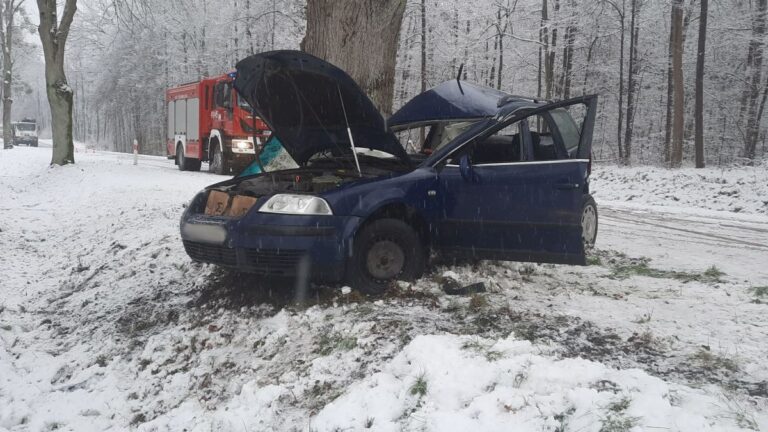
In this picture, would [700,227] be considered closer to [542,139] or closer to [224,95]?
[542,139]

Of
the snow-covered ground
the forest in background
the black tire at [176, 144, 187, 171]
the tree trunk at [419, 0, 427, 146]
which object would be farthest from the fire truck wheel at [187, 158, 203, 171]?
the tree trunk at [419, 0, 427, 146]

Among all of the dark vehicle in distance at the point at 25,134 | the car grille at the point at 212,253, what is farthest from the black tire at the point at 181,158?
the dark vehicle in distance at the point at 25,134

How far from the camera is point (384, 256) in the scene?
4.55 m

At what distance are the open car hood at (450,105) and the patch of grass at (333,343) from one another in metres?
2.51

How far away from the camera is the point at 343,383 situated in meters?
3.31

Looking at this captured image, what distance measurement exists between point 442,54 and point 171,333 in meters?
27.8

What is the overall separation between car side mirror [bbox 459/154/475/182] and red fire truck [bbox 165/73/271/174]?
9.29 m

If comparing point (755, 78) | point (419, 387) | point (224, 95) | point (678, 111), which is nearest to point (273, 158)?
point (419, 387)

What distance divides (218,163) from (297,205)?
12954 mm

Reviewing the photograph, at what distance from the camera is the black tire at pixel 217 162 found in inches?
632

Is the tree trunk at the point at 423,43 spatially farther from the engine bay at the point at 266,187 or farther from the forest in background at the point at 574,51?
the engine bay at the point at 266,187

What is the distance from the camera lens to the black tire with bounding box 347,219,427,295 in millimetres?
4383

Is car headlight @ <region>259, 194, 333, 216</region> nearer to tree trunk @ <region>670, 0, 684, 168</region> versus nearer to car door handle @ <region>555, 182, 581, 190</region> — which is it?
car door handle @ <region>555, 182, 581, 190</region>

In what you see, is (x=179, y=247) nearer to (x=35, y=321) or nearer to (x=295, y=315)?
(x=35, y=321)
